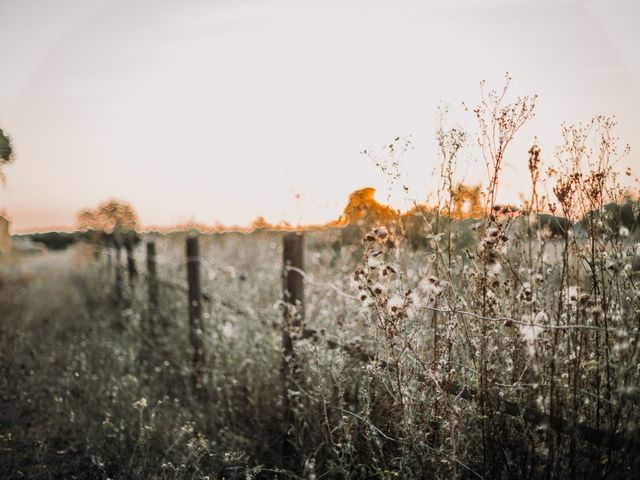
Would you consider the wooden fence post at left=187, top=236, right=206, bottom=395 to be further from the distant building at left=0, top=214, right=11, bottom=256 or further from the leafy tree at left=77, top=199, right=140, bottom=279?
the leafy tree at left=77, top=199, right=140, bottom=279

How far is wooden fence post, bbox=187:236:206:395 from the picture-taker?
16.8 ft

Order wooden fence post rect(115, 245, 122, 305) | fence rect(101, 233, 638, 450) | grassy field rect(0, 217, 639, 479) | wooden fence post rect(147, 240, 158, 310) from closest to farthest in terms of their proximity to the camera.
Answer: fence rect(101, 233, 638, 450), grassy field rect(0, 217, 639, 479), wooden fence post rect(147, 240, 158, 310), wooden fence post rect(115, 245, 122, 305)

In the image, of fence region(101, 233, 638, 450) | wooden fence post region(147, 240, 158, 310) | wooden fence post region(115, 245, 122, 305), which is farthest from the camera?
wooden fence post region(115, 245, 122, 305)

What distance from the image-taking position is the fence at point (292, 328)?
1.90 meters

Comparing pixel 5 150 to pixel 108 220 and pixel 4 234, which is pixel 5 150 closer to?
pixel 4 234

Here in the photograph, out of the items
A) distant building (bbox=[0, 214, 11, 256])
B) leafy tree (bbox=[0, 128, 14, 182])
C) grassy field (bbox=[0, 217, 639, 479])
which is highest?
leafy tree (bbox=[0, 128, 14, 182])

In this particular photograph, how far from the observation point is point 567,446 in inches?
89.2

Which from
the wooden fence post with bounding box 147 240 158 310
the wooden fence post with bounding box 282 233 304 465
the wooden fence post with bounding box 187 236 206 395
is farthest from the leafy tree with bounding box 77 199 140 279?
the wooden fence post with bounding box 282 233 304 465

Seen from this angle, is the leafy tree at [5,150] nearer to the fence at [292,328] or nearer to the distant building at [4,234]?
the distant building at [4,234]

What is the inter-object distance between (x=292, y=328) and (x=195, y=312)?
2342 millimetres

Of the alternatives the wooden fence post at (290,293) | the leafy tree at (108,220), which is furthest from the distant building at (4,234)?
the leafy tree at (108,220)

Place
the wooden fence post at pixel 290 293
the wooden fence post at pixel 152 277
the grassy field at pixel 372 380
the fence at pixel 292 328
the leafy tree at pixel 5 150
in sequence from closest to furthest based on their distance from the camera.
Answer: the fence at pixel 292 328 → the grassy field at pixel 372 380 → the wooden fence post at pixel 290 293 → the leafy tree at pixel 5 150 → the wooden fence post at pixel 152 277

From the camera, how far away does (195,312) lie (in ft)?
18.1

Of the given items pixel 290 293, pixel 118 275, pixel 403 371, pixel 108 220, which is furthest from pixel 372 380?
pixel 108 220
